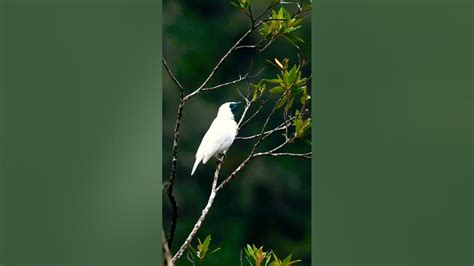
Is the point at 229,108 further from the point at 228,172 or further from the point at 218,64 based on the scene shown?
the point at 228,172

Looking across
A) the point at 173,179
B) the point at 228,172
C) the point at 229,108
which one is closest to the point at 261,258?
the point at 228,172

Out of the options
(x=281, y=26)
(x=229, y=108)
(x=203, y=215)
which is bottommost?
(x=203, y=215)

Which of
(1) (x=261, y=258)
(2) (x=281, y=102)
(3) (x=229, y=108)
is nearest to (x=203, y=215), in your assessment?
(1) (x=261, y=258)

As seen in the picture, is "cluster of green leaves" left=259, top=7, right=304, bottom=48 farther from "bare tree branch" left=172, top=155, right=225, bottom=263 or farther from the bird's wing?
"bare tree branch" left=172, top=155, right=225, bottom=263

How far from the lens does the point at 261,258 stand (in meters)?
3.97

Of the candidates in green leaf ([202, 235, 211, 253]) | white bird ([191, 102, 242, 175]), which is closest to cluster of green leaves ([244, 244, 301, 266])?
green leaf ([202, 235, 211, 253])

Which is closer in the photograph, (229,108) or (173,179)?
(173,179)

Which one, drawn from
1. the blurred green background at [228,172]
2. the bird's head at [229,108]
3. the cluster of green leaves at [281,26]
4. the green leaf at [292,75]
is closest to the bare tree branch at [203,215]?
the blurred green background at [228,172]

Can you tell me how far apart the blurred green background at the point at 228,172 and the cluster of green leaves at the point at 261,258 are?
0.03 m

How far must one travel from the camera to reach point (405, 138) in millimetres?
4043

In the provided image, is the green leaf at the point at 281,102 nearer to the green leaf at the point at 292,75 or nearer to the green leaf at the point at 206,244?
the green leaf at the point at 292,75

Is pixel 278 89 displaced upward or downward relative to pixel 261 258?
upward

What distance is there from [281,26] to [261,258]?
1308 mm

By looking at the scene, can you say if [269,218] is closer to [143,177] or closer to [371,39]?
[143,177]
